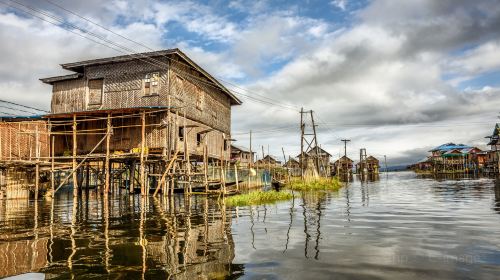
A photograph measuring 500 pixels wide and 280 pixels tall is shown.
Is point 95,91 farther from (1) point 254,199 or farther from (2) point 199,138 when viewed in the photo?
(1) point 254,199

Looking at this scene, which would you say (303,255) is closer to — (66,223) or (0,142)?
(66,223)

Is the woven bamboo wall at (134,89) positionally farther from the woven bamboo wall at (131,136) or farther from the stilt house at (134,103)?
Result: the woven bamboo wall at (131,136)

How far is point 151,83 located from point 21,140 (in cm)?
954

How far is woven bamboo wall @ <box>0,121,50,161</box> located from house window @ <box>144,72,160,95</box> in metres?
6.90

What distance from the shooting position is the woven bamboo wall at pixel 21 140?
2291 cm

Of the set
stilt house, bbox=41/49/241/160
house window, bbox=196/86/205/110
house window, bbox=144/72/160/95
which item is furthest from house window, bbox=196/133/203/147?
house window, bbox=144/72/160/95

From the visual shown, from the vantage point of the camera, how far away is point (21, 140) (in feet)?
78.8

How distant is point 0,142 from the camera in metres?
22.7

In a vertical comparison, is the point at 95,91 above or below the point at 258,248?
above

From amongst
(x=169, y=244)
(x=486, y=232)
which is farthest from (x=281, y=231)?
(x=486, y=232)

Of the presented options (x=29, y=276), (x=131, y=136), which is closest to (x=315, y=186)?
(x=131, y=136)

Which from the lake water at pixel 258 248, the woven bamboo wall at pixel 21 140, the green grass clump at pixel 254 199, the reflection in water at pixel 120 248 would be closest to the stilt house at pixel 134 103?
the woven bamboo wall at pixel 21 140

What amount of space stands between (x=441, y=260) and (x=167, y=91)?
2123 cm

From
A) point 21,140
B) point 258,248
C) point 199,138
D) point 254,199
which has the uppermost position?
point 199,138
